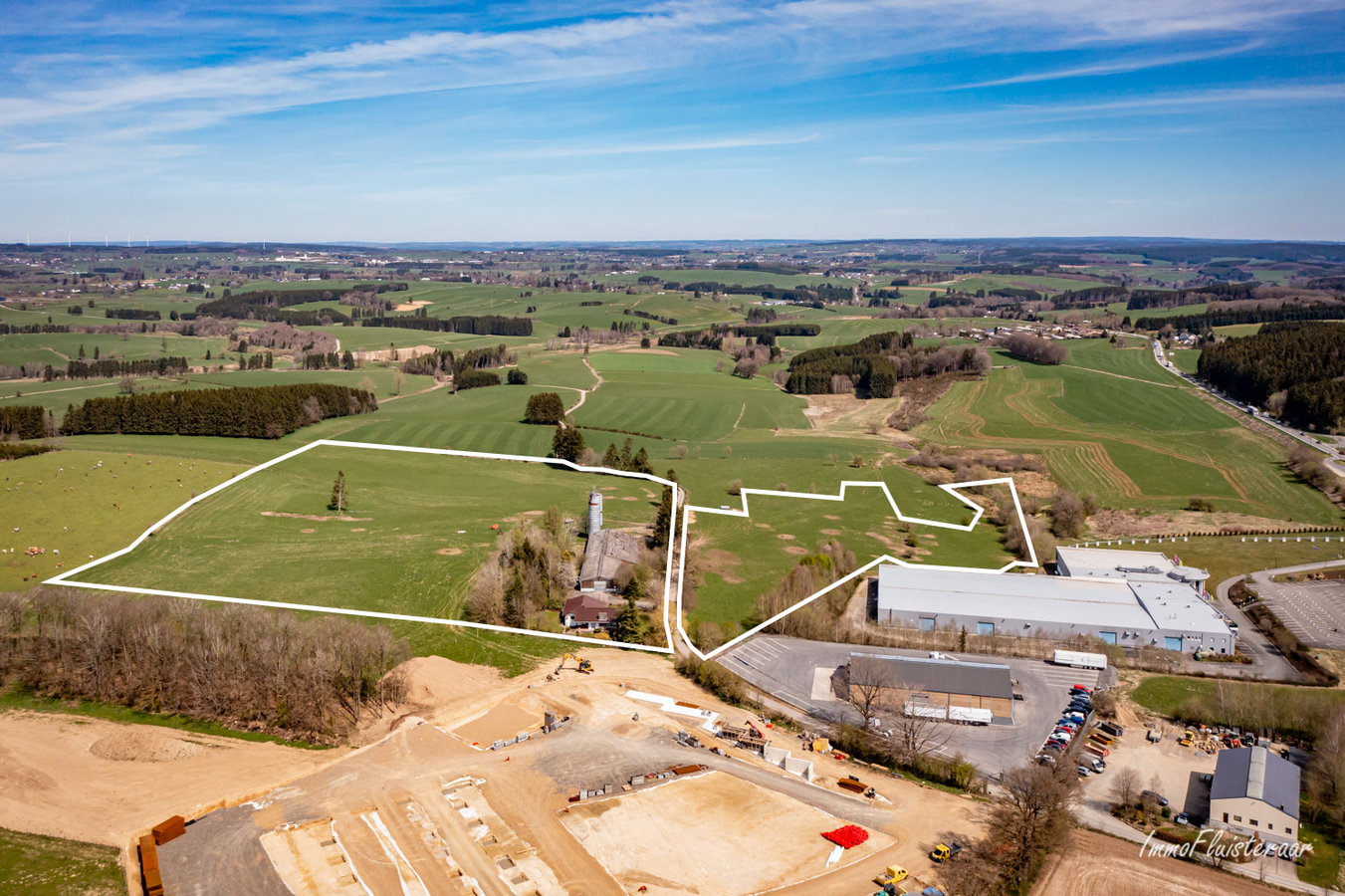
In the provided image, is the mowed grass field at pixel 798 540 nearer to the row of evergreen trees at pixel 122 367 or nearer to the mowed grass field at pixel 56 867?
the mowed grass field at pixel 56 867

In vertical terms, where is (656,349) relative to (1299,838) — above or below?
above

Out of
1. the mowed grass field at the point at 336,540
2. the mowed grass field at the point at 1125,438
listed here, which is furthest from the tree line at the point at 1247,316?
the mowed grass field at the point at 336,540

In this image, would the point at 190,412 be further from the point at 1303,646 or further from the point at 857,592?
the point at 1303,646

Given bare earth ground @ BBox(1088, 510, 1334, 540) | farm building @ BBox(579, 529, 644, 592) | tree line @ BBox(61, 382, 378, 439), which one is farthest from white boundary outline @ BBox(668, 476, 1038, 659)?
tree line @ BBox(61, 382, 378, 439)

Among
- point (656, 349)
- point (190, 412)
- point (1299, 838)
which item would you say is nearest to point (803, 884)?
point (1299, 838)

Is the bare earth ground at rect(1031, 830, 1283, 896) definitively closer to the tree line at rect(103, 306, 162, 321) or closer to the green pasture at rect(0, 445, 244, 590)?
the green pasture at rect(0, 445, 244, 590)

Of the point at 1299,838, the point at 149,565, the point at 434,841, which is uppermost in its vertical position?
the point at 149,565

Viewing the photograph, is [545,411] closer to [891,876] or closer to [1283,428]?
[891,876]
